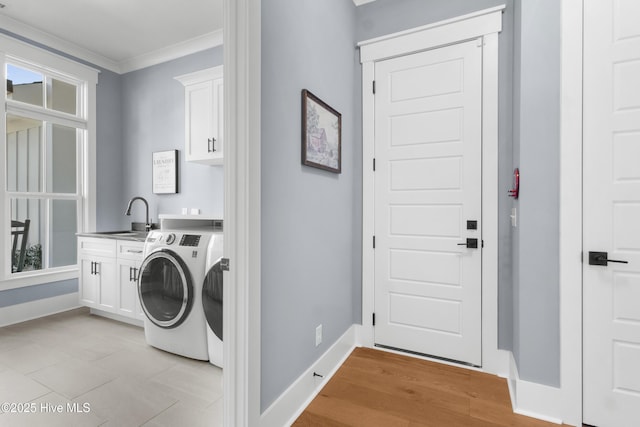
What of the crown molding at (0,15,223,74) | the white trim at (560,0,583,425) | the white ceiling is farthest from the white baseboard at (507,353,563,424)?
the crown molding at (0,15,223,74)

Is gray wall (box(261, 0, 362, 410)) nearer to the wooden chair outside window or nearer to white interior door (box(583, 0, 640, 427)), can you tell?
white interior door (box(583, 0, 640, 427))

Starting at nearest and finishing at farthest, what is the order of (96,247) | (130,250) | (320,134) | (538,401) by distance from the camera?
(538,401)
(320,134)
(130,250)
(96,247)

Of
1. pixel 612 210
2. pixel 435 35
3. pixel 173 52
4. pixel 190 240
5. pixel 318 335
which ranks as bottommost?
pixel 318 335

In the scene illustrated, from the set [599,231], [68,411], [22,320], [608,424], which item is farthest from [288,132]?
[22,320]

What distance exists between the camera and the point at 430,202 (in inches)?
93.7

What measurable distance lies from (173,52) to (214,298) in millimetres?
2989

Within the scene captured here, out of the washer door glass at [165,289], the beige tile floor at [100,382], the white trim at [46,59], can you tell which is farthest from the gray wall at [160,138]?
the beige tile floor at [100,382]

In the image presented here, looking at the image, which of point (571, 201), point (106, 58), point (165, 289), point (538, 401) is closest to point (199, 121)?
point (165, 289)

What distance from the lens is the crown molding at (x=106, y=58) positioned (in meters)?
3.19

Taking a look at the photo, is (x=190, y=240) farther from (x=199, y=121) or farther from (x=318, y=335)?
(x=199, y=121)

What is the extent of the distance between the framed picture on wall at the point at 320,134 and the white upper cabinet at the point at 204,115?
4.30 feet

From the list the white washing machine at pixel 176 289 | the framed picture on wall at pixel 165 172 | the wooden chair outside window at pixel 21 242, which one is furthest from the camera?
the framed picture on wall at pixel 165 172

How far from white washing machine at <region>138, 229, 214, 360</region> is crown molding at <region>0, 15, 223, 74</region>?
2.20m

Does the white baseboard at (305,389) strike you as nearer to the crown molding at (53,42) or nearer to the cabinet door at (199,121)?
the cabinet door at (199,121)
